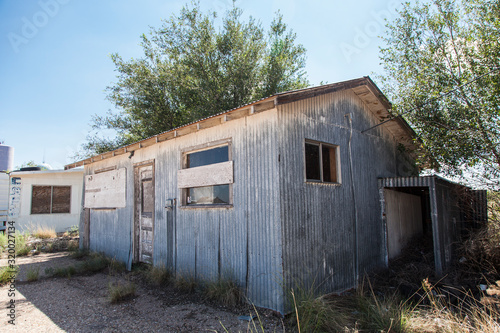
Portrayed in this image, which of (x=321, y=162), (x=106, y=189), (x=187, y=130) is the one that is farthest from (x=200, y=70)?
(x=321, y=162)

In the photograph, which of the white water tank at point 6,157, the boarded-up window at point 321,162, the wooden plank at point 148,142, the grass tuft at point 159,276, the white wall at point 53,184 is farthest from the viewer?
the white water tank at point 6,157

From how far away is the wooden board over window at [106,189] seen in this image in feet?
28.6

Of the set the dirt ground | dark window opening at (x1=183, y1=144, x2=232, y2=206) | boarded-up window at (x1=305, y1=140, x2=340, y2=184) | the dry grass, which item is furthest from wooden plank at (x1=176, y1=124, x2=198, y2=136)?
the dry grass

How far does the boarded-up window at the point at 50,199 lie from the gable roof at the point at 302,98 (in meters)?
5.35

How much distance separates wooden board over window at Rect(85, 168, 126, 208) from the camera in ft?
28.6

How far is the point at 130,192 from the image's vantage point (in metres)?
8.35

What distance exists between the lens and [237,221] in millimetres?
5363

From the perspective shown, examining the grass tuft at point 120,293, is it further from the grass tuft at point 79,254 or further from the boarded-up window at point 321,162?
the grass tuft at point 79,254

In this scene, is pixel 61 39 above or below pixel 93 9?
below

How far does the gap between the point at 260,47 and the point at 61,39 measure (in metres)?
9.86

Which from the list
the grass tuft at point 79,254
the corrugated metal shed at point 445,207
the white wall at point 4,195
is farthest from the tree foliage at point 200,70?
the corrugated metal shed at point 445,207

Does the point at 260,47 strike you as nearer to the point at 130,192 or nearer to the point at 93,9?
the point at 93,9

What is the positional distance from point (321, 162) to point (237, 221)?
6.29 feet

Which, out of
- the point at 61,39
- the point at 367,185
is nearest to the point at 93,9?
the point at 61,39
